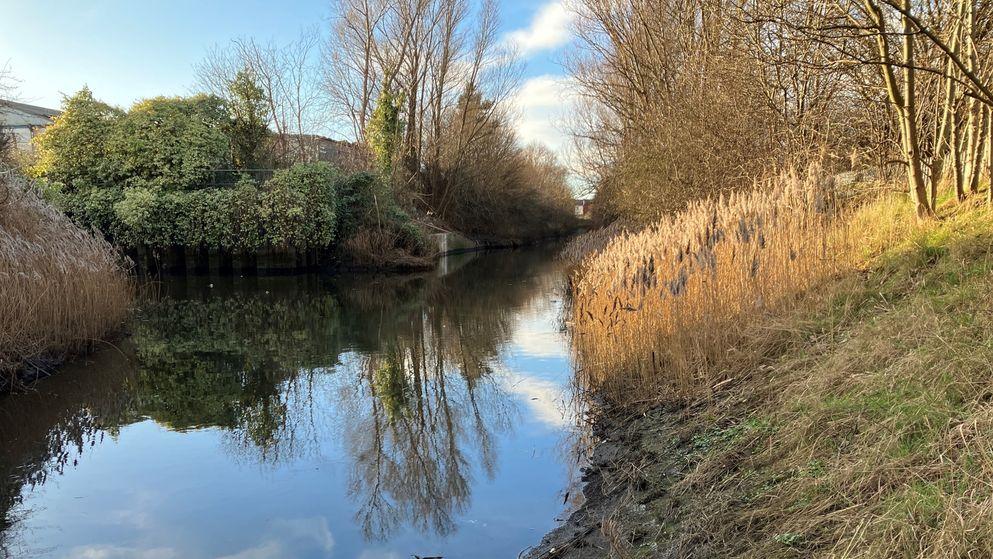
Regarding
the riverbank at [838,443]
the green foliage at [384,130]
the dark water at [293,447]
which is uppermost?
the green foliage at [384,130]

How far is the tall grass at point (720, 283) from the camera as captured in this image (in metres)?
5.38

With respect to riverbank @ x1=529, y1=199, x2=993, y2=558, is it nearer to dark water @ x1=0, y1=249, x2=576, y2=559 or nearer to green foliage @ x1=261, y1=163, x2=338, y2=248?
dark water @ x1=0, y1=249, x2=576, y2=559

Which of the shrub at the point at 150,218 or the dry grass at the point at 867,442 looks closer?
the dry grass at the point at 867,442

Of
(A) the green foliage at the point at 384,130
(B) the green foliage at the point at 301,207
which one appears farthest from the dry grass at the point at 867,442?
(A) the green foliage at the point at 384,130

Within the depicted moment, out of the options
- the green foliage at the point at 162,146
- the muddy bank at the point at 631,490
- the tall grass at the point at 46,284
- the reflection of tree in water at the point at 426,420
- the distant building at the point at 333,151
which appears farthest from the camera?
the distant building at the point at 333,151

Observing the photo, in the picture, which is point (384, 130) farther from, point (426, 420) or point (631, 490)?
point (631, 490)

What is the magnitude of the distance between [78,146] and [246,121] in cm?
500

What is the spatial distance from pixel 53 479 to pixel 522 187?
3505 centimetres

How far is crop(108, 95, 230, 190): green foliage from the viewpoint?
66.3 feet

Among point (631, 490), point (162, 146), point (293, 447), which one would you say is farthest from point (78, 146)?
point (631, 490)

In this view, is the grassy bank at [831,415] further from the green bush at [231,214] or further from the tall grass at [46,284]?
the green bush at [231,214]

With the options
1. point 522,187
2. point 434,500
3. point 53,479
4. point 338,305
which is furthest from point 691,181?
point 522,187

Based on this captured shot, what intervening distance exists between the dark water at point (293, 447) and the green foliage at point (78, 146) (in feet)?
41.0

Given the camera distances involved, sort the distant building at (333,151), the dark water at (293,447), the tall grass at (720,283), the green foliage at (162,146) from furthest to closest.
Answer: the distant building at (333,151), the green foliage at (162,146), the tall grass at (720,283), the dark water at (293,447)
